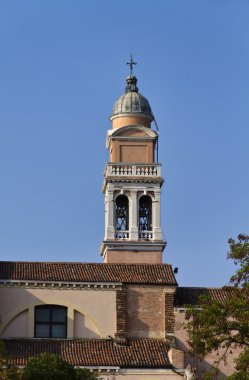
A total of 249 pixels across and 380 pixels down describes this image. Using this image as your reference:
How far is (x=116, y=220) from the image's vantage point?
285 feet

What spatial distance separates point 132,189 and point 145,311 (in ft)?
60.6

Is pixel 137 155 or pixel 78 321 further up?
pixel 137 155

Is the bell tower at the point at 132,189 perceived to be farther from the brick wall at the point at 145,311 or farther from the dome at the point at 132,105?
the brick wall at the point at 145,311

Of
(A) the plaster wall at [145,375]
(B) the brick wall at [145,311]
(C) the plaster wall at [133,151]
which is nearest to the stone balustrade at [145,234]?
(C) the plaster wall at [133,151]

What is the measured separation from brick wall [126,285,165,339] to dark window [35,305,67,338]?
3.55 m

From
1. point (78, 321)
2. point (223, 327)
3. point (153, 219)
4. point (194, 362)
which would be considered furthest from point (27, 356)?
point (153, 219)

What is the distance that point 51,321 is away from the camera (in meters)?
68.8

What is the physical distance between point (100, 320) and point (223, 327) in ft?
62.9

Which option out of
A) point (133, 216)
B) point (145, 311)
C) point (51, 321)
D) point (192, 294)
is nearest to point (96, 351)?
point (51, 321)

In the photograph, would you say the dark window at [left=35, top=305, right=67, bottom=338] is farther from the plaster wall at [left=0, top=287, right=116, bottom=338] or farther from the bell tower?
the bell tower

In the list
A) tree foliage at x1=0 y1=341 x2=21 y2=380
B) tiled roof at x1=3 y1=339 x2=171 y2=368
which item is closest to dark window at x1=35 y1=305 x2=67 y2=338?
tiled roof at x1=3 y1=339 x2=171 y2=368

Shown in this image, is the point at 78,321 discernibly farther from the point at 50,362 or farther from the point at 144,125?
the point at 144,125

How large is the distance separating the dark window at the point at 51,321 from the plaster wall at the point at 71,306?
358 mm

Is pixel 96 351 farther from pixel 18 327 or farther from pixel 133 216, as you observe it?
pixel 133 216
